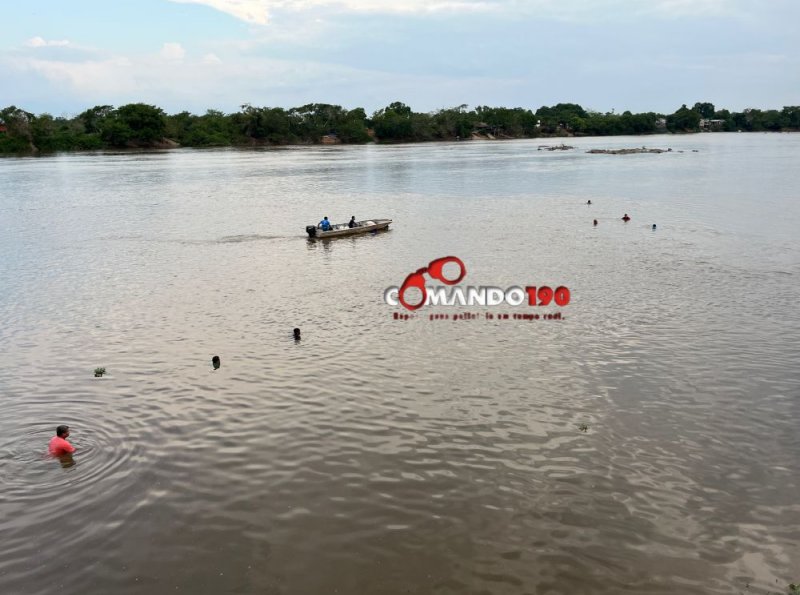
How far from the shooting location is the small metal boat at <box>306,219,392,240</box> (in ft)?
147

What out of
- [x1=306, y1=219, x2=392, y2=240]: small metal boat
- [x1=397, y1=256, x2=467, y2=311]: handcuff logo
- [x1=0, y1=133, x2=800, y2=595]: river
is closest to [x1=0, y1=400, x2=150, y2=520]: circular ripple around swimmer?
[x1=0, y1=133, x2=800, y2=595]: river

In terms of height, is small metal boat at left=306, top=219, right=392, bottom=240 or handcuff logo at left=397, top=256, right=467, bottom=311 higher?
small metal boat at left=306, top=219, right=392, bottom=240

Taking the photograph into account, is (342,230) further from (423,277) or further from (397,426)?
(397,426)

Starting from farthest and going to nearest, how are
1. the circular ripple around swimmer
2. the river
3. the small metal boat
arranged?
the small metal boat
the circular ripple around swimmer
the river

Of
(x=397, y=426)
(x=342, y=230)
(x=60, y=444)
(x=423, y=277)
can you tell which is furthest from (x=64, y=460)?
(x=342, y=230)

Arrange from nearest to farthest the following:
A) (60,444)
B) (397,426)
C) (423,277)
A: (60,444) < (397,426) < (423,277)

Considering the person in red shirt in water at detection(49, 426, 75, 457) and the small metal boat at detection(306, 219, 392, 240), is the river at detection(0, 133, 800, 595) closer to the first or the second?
the person in red shirt in water at detection(49, 426, 75, 457)

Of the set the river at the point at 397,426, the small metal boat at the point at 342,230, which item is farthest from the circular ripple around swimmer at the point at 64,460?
the small metal boat at the point at 342,230

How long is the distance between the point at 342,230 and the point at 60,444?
31.3 m

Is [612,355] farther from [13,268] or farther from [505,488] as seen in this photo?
[13,268]

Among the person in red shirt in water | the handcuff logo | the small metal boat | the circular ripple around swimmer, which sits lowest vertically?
the circular ripple around swimmer

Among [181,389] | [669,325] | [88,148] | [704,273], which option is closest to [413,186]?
[704,273]

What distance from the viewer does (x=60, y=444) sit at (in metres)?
15.7

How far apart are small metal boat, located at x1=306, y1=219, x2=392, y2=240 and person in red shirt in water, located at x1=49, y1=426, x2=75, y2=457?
29.8m
